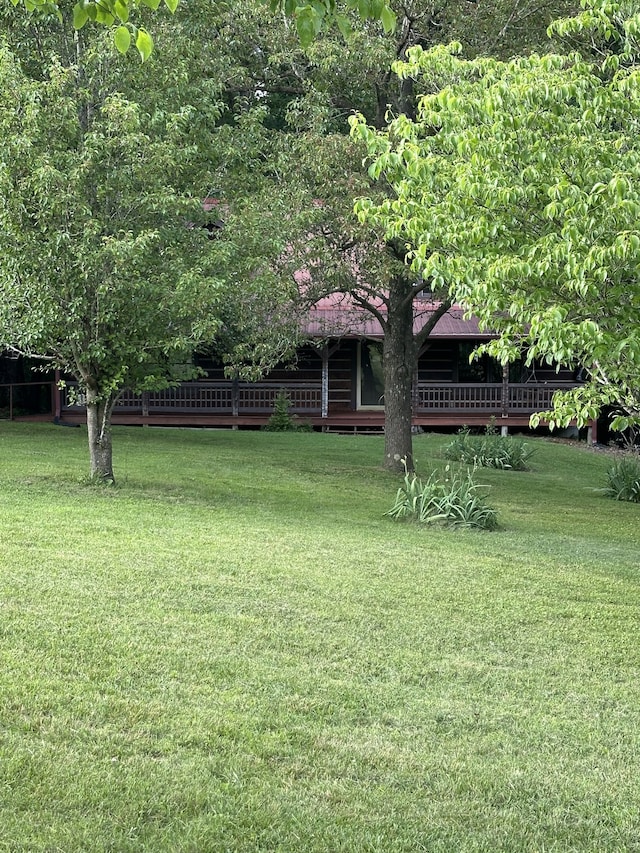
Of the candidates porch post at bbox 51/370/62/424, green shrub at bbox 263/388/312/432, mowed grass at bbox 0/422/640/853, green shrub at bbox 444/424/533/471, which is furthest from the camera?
green shrub at bbox 263/388/312/432

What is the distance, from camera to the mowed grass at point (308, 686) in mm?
3857

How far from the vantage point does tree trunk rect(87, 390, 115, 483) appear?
13.3m

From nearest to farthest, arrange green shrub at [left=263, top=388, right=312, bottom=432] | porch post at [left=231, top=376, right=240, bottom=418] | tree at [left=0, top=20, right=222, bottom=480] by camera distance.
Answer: tree at [left=0, top=20, right=222, bottom=480] → green shrub at [left=263, top=388, right=312, bottom=432] → porch post at [left=231, top=376, right=240, bottom=418]

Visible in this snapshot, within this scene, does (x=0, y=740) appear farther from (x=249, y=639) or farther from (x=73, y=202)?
(x=73, y=202)

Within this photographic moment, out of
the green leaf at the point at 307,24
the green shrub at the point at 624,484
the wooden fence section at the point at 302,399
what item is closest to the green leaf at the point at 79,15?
the green leaf at the point at 307,24

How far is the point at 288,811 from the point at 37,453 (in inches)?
562

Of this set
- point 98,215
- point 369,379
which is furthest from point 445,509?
point 369,379

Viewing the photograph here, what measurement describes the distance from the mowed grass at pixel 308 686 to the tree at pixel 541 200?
80.7 inches

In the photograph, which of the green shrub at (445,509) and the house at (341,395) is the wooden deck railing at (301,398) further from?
the green shrub at (445,509)

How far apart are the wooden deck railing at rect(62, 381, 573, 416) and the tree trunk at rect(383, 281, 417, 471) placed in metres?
8.86

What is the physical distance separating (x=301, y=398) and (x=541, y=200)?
19.4 metres

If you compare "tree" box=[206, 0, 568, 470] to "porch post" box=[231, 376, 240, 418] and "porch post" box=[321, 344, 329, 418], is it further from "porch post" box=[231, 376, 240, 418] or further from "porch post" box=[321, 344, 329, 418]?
"porch post" box=[231, 376, 240, 418]

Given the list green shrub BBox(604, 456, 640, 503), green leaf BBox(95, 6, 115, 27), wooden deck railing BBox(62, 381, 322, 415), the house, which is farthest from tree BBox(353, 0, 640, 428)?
wooden deck railing BBox(62, 381, 322, 415)

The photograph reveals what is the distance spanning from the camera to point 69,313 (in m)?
12.2
